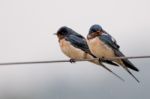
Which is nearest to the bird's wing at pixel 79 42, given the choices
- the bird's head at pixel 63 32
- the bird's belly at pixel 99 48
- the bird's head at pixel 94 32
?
the bird's head at pixel 63 32

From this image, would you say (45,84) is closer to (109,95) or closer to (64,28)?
(109,95)

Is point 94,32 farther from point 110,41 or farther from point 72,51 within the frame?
point 72,51

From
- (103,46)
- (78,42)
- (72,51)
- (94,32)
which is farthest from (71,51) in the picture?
(103,46)

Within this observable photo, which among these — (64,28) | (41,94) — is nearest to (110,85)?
(41,94)

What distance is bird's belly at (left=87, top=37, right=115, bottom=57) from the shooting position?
11.4 meters

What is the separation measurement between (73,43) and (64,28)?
27.4 inches

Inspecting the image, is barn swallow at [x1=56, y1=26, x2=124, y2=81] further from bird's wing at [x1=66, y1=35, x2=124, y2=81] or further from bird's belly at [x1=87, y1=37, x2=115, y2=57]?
bird's belly at [x1=87, y1=37, x2=115, y2=57]

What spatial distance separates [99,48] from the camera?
11500 mm

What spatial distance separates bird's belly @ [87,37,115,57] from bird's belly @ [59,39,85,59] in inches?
20.6

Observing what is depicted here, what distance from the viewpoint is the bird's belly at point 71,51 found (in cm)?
1205

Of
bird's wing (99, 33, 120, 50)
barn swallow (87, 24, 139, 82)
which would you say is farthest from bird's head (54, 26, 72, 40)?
bird's wing (99, 33, 120, 50)

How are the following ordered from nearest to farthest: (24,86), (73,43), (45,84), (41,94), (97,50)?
(97,50), (73,43), (41,94), (24,86), (45,84)

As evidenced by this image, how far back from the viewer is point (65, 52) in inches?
476

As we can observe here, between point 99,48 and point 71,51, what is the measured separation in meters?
0.69
